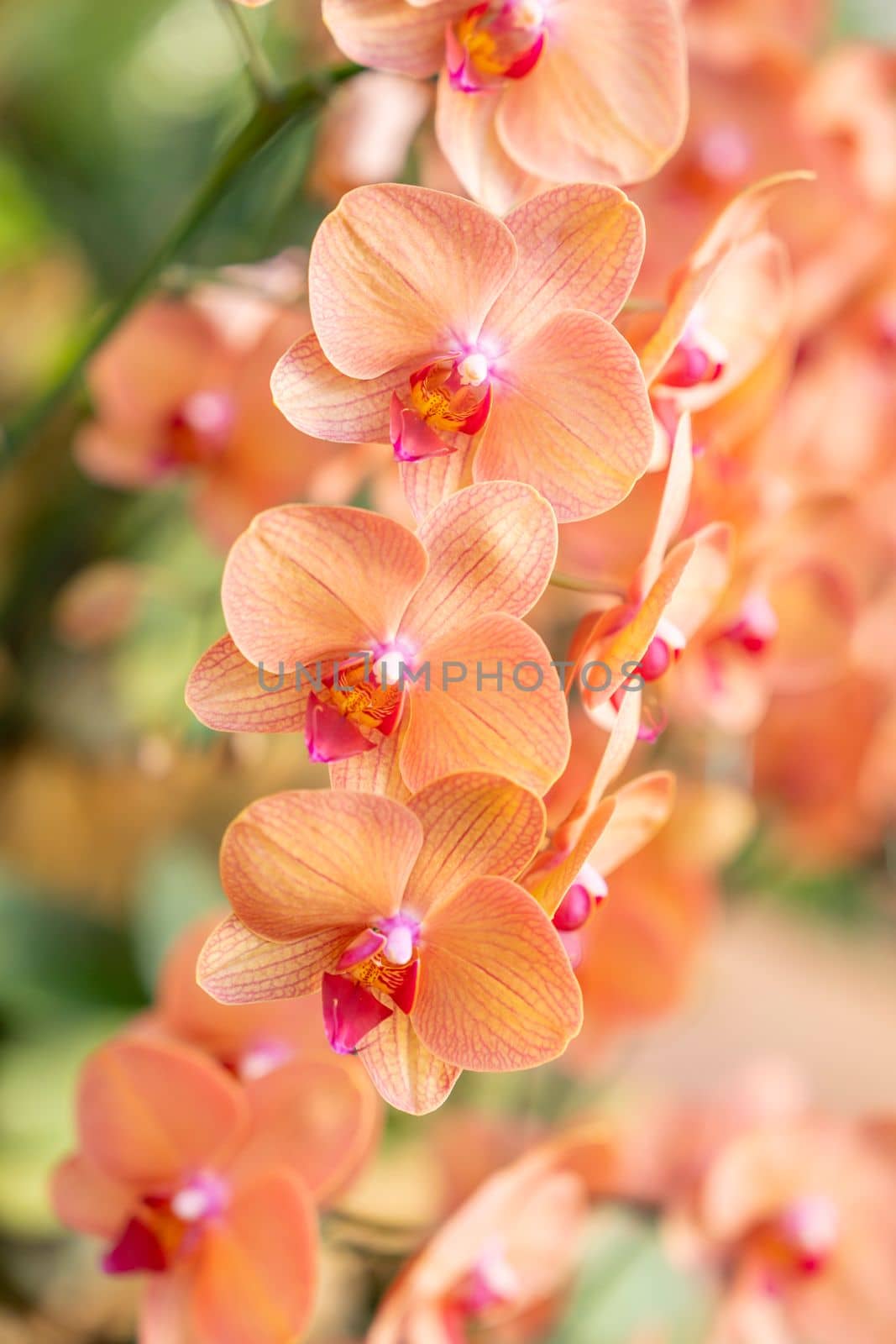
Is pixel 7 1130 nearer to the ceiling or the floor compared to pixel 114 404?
nearer to the floor

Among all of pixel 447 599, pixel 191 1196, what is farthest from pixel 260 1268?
Result: pixel 447 599

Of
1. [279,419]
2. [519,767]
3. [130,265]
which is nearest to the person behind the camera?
[519,767]

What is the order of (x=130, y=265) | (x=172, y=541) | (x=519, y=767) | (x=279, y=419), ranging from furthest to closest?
(x=130, y=265), (x=172, y=541), (x=279, y=419), (x=519, y=767)

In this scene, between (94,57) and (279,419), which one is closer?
(279,419)

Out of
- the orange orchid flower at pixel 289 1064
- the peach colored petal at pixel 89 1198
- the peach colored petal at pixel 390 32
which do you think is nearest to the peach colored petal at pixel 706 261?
the peach colored petal at pixel 390 32

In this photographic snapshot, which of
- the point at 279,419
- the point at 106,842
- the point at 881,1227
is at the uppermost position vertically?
the point at 279,419

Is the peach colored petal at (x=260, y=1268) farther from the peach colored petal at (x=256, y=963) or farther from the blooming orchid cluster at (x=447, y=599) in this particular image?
the peach colored petal at (x=256, y=963)

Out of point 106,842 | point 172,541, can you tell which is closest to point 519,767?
point 172,541

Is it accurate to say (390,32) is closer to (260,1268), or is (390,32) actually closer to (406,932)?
(406,932)

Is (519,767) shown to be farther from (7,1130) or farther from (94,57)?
(94,57)
